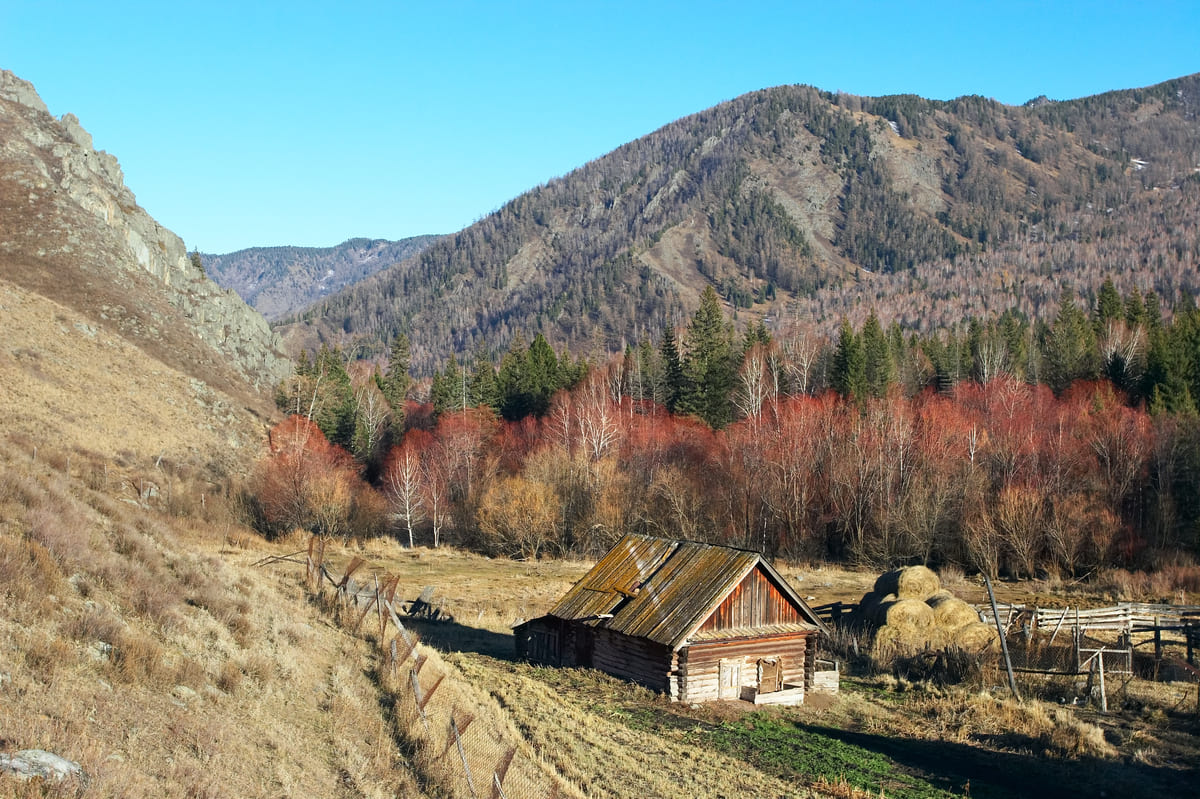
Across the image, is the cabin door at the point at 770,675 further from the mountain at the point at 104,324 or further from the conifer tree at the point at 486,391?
the conifer tree at the point at 486,391

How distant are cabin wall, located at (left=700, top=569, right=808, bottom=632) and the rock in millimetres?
21258

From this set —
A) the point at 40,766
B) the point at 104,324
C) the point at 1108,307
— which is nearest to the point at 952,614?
the point at 40,766

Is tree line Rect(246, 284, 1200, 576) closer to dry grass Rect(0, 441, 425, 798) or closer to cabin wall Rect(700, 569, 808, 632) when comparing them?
cabin wall Rect(700, 569, 808, 632)

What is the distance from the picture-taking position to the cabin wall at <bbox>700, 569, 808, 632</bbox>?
29.9 metres

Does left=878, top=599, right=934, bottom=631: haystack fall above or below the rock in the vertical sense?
below

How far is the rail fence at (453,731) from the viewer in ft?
48.9

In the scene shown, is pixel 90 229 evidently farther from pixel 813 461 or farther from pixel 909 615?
pixel 909 615

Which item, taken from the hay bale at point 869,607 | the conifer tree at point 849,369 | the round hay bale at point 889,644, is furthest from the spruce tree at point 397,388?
the round hay bale at point 889,644

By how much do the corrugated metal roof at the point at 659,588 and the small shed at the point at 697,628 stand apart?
0.04 meters

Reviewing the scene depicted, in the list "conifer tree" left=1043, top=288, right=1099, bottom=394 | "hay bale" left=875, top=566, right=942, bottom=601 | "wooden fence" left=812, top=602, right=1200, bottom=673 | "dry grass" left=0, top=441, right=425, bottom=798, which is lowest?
"wooden fence" left=812, top=602, right=1200, bottom=673

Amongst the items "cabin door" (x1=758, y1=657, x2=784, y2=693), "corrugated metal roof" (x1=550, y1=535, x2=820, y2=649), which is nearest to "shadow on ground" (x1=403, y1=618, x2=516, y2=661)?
"corrugated metal roof" (x1=550, y1=535, x2=820, y2=649)

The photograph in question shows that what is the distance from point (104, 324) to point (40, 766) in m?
85.7

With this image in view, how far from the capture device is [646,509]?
68500 mm

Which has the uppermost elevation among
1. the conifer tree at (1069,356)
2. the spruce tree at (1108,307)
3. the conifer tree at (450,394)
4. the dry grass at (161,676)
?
the spruce tree at (1108,307)
